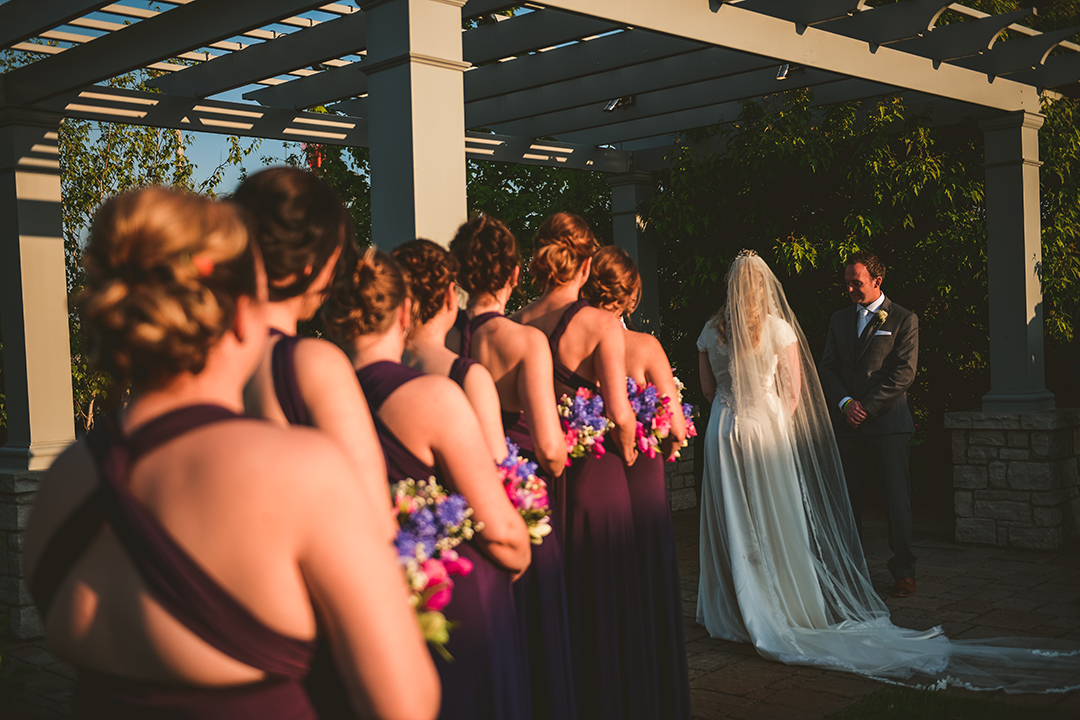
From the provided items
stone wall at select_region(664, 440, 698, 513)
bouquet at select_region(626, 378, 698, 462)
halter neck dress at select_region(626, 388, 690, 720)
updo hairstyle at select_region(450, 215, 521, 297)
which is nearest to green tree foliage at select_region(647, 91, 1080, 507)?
stone wall at select_region(664, 440, 698, 513)

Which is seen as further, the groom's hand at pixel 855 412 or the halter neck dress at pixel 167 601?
the groom's hand at pixel 855 412

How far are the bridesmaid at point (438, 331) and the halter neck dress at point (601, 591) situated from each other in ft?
3.57

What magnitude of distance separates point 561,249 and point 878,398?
3318 millimetres

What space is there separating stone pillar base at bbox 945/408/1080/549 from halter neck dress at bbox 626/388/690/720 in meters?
4.57

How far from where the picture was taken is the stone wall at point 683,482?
368 inches

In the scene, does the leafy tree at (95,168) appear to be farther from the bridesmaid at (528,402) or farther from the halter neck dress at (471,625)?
the halter neck dress at (471,625)

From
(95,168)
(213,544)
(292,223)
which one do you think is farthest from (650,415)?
(95,168)

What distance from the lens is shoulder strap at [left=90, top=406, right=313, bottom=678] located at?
3.69 ft

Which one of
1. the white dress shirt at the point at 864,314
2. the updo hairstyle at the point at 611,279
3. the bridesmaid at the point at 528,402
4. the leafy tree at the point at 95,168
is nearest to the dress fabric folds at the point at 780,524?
the white dress shirt at the point at 864,314

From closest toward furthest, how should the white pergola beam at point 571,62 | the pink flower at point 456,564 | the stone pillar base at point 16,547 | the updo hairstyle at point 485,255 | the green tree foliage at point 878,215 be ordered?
the pink flower at point 456,564 < the updo hairstyle at point 485,255 < the stone pillar base at point 16,547 < the white pergola beam at point 571,62 < the green tree foliage at point 878,215

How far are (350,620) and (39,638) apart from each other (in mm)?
5839

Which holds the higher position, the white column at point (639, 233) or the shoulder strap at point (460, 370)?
the white column at point (639, 233)

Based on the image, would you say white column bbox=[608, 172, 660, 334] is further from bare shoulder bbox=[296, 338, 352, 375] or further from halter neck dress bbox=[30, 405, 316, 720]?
halter neck dress bbox=[30, 405, 316, 720]

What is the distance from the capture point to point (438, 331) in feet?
9.42
